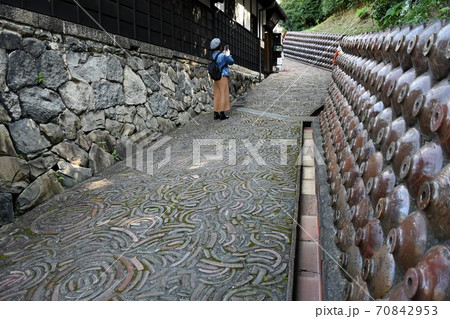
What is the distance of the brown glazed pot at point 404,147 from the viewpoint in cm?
168

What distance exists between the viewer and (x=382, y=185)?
1.95 metres

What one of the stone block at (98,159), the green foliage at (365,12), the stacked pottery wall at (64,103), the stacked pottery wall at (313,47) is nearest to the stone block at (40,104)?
the stacked pottery wall at (64,103)

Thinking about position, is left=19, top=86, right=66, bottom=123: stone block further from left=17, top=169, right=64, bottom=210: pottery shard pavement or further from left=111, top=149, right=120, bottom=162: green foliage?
left=111, top=149, right=120, bottom=162: green foliage

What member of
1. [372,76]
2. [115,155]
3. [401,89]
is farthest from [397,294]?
[115,155]

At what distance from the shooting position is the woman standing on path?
331 inches

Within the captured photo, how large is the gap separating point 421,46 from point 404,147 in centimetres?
65

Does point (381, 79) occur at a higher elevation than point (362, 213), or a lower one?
higher

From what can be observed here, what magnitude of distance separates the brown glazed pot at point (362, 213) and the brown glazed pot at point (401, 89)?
0.62 metres

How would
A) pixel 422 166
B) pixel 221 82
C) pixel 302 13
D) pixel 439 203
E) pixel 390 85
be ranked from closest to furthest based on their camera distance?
1. pixel 439 203
2. pixel 422 166
3. pixel 390 85
4. pixel 221 82
5. pixel 302 13

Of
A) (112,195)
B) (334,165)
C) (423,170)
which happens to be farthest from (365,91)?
(112,195)

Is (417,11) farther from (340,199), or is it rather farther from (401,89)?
(401,89)

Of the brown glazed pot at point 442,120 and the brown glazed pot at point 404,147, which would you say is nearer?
the brown glazed pot at point 442,120

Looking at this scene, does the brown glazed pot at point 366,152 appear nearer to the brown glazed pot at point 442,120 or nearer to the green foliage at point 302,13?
the brown glazed pot at point 442,120

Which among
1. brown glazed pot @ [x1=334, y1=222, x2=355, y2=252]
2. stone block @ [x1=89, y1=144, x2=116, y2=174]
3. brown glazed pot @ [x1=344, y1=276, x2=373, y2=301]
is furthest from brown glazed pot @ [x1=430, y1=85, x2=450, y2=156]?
stone block @ [x1=89, y1=144, x2=116, y2=174]
